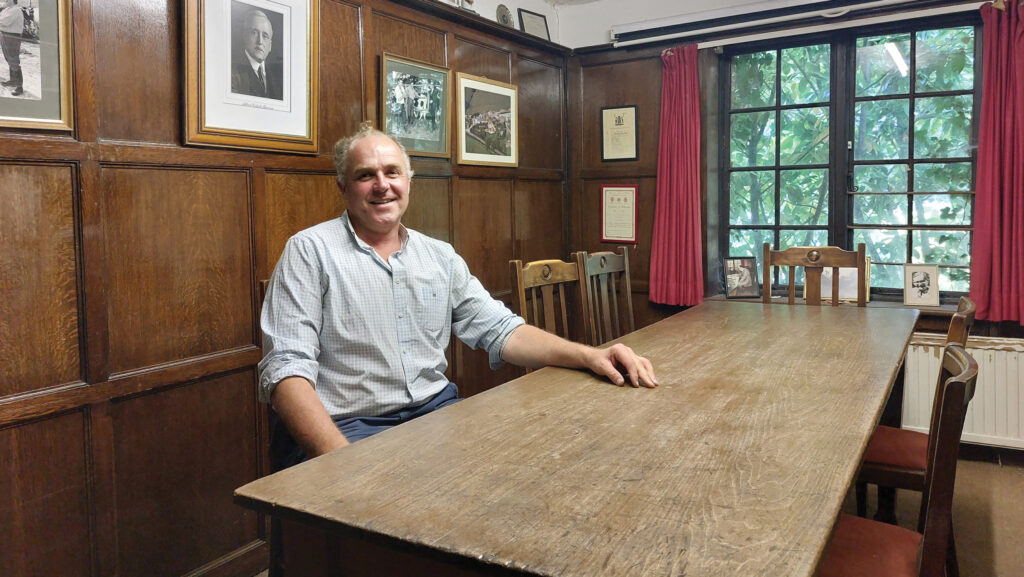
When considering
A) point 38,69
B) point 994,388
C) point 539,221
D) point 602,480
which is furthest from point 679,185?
point 602,480

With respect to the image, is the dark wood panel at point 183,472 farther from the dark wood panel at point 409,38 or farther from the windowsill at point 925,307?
the windowsill at point 925,307

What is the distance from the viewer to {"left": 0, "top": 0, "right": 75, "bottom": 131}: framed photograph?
180cm

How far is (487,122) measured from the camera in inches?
141

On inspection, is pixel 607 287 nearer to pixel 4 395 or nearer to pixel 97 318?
pixel 97 318

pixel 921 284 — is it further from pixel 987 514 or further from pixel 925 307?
pixel 987 514

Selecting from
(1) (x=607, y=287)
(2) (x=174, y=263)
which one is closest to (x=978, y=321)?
(1) (x=607, y=287)

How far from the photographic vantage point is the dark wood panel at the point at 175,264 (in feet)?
6.81

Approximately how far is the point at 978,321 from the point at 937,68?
4.11 feet

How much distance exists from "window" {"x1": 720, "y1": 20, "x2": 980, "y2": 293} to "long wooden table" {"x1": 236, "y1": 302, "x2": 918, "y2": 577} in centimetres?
230

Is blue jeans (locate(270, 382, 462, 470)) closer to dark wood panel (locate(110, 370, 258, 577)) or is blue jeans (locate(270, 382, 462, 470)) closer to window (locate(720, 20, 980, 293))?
dark wood panel (locate(110, 370, 258, 577))

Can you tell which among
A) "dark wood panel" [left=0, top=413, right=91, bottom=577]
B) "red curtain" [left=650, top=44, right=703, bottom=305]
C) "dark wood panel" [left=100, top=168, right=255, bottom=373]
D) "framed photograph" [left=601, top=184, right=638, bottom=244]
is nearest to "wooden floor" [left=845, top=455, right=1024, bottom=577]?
"red curtain" [left=650, top=44, right=703, bottom=305]

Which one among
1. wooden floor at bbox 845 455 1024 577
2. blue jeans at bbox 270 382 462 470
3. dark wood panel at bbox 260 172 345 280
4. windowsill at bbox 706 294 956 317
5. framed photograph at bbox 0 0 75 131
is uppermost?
framed photograph at bbox 0 0 75 131

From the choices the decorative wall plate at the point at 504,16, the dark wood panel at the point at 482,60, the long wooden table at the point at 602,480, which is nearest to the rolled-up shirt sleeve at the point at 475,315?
→ the long wooden table at the point at 602,480

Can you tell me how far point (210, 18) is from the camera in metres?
2.24
